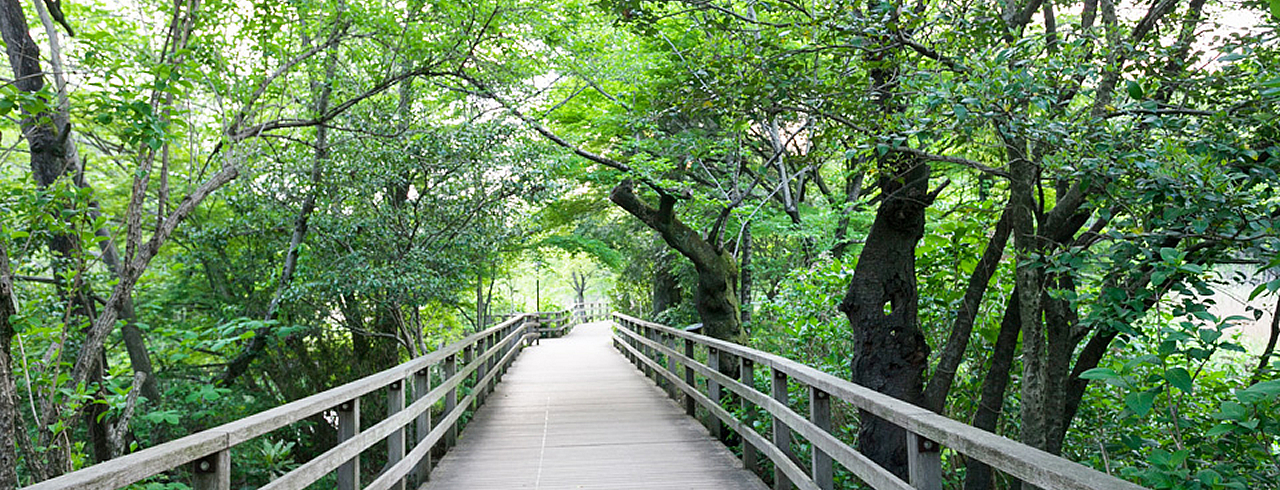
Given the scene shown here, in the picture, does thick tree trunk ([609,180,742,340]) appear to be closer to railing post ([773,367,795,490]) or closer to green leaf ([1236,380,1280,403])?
railing post ([773,367,795,490])

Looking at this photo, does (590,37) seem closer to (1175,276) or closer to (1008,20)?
(1008,20)

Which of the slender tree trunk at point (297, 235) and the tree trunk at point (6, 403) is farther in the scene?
the slender tree trunk at point (297, 235)

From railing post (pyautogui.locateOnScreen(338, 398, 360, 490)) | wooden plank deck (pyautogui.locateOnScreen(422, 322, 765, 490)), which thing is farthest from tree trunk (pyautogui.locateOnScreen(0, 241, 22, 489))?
wooden plank deck (pyautogui.locateOnScreen(422, 322, 765, 490))

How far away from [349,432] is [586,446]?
10.0 ft

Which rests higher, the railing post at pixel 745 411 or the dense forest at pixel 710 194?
the dense forest at pixel 710 194

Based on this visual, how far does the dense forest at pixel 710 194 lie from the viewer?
3402mm

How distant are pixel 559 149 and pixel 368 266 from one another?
11.4ft

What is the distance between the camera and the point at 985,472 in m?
5.26

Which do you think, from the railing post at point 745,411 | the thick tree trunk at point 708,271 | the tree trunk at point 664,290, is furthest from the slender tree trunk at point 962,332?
the tree trunk at point 664,290

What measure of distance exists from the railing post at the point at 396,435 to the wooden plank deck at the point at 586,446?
66 centimetres

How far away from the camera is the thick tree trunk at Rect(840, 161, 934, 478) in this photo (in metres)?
5.26

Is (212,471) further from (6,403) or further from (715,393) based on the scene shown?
(715,393)

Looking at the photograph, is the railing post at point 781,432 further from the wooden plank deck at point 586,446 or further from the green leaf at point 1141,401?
the green leaf at point 1141,401

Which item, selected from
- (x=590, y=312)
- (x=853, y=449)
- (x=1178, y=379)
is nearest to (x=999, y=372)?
(x=853, y=449)
